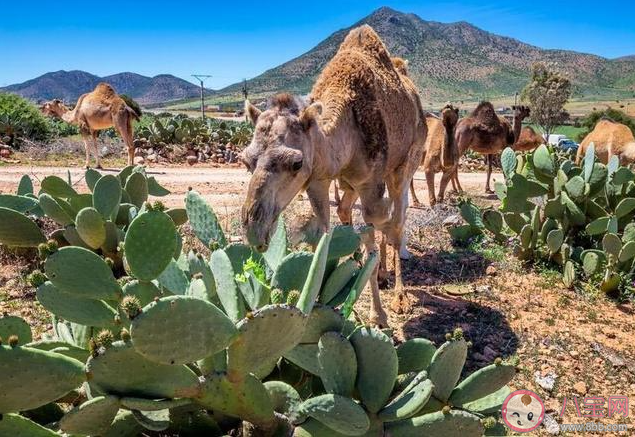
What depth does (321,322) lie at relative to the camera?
6.26 feet

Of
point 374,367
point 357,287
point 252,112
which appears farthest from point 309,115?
point 374,367

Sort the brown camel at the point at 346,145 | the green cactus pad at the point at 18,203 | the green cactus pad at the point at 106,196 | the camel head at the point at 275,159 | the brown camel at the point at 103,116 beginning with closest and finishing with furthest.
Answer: the camel head at the point at 275,159, the brown camel at the point at 346,145, the green cactus pad at the point at 106,196, the green cactus pad at the point at 18,203, the brown camel at the point at 103,116

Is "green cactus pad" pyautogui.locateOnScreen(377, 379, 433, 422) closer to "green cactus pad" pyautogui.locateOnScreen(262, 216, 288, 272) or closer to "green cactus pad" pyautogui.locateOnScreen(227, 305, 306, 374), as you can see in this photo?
"green cactus pad" pyautogui.locateOnScreen(227, 305, 306, 374)

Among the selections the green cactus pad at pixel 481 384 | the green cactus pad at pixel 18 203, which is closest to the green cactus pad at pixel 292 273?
the green cactus pad at pixel 481 384

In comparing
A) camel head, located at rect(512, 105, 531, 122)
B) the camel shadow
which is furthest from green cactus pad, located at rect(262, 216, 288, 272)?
camel head, located at rect(512, 105, 531, 122)

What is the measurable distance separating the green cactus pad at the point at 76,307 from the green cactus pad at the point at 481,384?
4.52ft

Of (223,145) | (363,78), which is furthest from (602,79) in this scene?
(363,78)

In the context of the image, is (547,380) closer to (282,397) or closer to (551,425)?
(551,425)

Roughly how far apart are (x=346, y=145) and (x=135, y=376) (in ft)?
8.85

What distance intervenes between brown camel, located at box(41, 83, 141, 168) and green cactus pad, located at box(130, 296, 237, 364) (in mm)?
13459

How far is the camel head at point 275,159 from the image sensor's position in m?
2.84

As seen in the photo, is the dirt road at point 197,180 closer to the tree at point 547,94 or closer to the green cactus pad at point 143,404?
the green cactus pad at point 143,404

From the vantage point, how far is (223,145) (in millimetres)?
18047

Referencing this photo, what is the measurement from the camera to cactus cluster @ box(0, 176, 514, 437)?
1434mm
